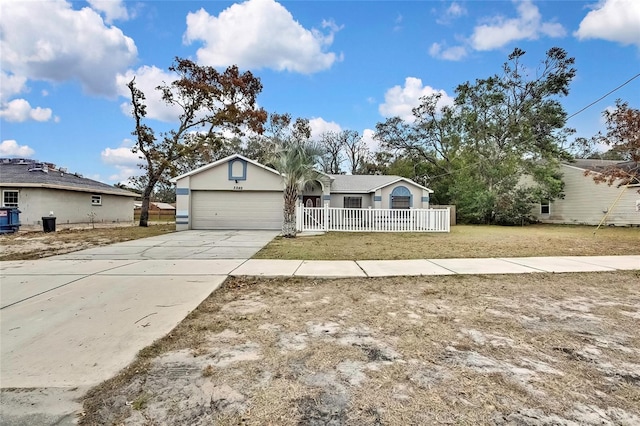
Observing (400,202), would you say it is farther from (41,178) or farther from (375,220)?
(41,178)

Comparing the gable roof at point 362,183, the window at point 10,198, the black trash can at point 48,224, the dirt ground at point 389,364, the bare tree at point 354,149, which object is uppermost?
the bare tree at point 354,149

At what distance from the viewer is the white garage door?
704 inches

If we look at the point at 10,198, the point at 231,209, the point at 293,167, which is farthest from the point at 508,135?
the point at 10,198

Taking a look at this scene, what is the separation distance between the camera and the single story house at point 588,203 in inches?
784

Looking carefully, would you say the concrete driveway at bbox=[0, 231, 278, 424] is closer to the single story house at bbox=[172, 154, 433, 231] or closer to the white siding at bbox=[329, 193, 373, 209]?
the single story house at bbox=[172, 154, 433, 231]

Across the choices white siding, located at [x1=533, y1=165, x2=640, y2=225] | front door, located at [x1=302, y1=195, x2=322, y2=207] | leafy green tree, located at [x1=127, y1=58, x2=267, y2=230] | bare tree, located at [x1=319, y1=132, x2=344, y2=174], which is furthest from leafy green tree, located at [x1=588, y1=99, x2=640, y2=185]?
bare tree, located at [x1=319, y1=132, x2=344, y2=174]

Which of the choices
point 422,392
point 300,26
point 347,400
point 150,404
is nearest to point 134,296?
point 150,404

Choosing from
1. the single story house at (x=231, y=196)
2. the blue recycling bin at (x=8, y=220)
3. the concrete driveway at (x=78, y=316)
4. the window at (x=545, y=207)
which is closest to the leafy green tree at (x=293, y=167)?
the single story house at (x=231, y=196)

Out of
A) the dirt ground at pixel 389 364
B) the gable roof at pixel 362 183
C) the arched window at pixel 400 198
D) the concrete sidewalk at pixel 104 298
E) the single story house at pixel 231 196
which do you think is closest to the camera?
the dirt ground at pixel 389 364

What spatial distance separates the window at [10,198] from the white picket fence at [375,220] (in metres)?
16.8

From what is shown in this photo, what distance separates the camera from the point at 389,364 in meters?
2.68

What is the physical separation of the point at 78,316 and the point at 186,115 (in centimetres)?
2097

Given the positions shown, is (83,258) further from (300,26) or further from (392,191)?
(392,191)

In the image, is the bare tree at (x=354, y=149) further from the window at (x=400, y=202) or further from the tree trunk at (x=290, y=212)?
the tree trunk at (x=290, y=212)
